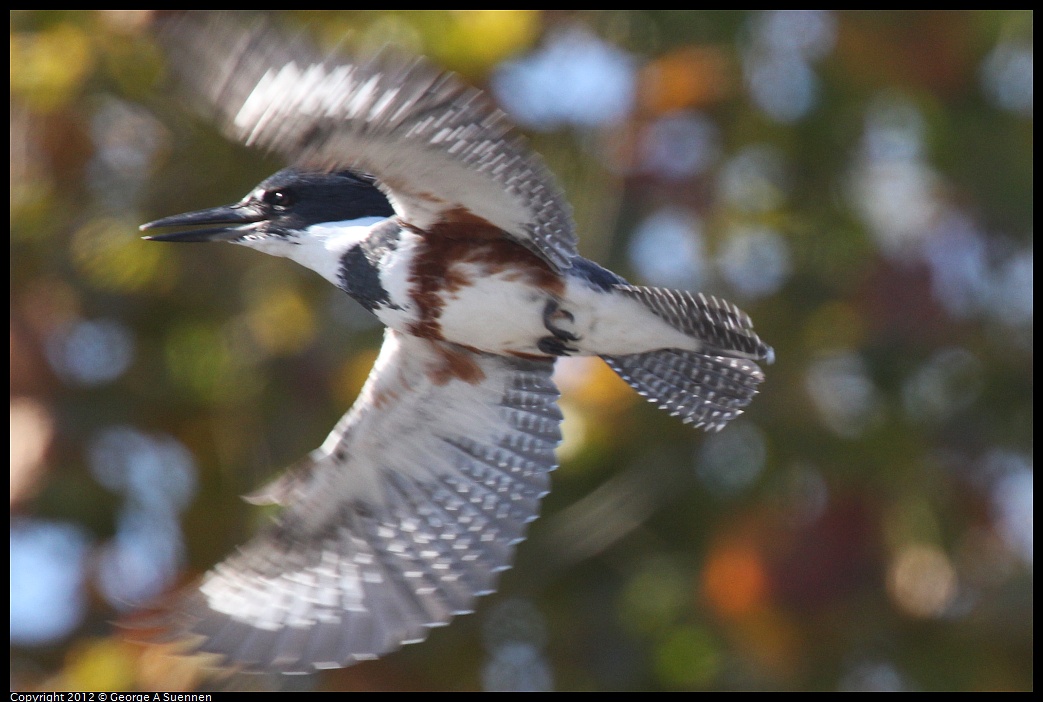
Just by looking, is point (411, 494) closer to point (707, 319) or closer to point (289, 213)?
point (289, 213)

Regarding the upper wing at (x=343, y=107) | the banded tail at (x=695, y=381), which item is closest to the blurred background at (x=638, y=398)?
the banded tail at (x=695, y=381)

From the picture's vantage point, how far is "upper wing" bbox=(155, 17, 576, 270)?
7.77 feet

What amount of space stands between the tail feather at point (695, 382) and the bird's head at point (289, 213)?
27.5 inches

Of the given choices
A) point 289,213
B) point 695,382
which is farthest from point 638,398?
point 289,213

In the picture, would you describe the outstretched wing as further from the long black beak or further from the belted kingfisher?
the long black beak

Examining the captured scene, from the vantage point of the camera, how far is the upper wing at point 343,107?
2369 mm

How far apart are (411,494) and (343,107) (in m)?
1.20

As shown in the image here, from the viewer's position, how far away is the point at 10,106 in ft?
15.2

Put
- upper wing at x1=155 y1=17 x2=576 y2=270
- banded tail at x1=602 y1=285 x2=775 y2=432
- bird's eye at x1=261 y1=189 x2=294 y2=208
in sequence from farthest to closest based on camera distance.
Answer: banded tail at x1=602 y1=285 x2=775 y2=432
bird's eye at x1=261 y1=189 x2=294 y2=208
upper wing at x1=155 y1=17 x2=576 y2=270

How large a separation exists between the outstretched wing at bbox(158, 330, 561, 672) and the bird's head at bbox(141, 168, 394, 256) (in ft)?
1.11

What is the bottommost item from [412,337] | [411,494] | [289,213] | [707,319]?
[411,494]

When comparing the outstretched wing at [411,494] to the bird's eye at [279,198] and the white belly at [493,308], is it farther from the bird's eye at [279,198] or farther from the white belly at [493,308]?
the bird's eye at [279,198]

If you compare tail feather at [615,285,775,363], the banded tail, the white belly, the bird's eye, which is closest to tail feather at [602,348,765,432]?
the banded tail

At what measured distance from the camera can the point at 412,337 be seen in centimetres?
308
